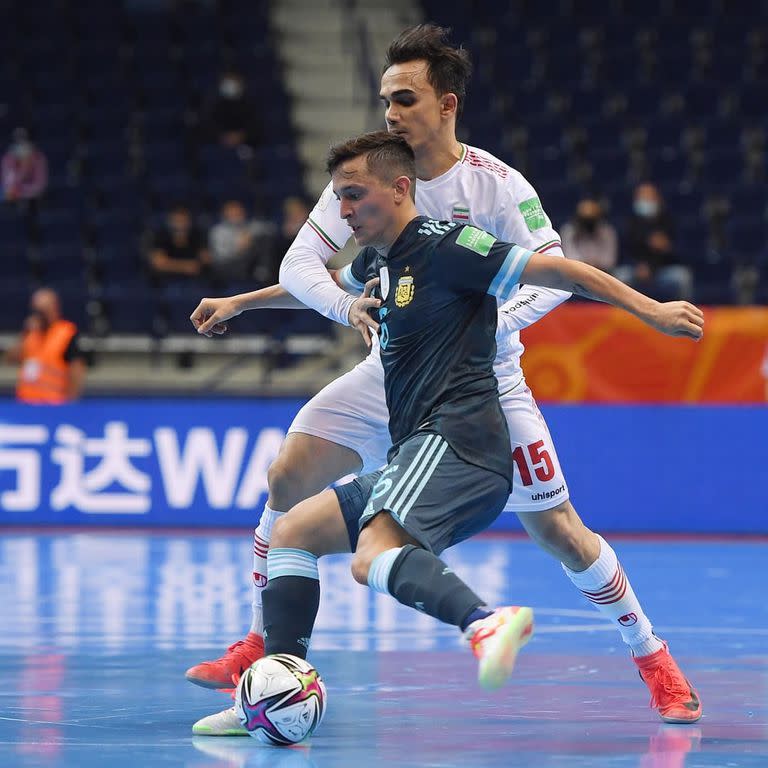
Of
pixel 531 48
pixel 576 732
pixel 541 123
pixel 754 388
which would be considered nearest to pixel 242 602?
pixel 576 732

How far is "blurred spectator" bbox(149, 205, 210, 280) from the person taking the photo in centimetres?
1568

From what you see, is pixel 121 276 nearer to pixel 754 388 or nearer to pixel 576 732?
pixel 754 388

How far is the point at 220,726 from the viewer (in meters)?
4.91

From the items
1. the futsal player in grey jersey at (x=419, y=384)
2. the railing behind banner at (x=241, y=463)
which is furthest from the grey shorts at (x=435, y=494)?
the railing behind banner at (x=241, y=463)

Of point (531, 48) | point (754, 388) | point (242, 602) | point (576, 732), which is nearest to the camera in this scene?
point (576, 732)

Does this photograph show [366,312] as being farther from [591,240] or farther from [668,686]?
[591,240]

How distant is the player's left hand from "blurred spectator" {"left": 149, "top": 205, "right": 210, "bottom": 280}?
38.0 ft

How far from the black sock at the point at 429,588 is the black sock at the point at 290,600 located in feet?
1.60

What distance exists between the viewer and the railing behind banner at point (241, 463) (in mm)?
12258

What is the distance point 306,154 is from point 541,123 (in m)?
3.06

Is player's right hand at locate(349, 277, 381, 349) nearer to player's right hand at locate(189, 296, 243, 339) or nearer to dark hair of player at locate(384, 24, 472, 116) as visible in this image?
player's right hand at locate(189, 296, 243, 339)

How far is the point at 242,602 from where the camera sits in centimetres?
850

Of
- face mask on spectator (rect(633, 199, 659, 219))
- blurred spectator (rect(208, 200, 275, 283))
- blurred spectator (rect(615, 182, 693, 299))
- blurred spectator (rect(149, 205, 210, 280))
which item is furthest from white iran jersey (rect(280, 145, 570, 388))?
blurred spectator (rect(149, 205, 210, 280))

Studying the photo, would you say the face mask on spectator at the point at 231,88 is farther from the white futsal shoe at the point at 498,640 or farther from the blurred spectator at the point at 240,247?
the white futsal shoe at the point at 498,640
